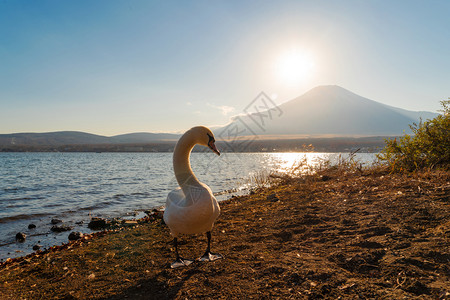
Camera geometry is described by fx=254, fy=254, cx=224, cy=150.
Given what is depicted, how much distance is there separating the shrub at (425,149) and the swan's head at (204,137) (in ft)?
25.0

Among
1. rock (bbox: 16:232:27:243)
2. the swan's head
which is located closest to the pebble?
rock (bbox: 16:232:27:243)

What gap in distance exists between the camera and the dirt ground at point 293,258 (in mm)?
3201

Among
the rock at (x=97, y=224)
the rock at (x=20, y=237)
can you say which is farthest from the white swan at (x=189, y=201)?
the rock at (x=20, y=237)

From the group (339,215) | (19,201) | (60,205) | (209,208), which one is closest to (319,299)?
(209,208)

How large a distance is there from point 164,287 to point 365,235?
3.55m

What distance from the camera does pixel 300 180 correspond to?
12.3 metres

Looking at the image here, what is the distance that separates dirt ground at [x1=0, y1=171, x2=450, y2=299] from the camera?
320 centimetres

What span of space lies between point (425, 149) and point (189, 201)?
9257 millimetres

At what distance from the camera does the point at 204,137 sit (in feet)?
16.2

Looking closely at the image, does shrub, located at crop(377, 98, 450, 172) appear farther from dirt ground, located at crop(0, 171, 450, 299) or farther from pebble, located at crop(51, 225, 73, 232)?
pebble, located at crop(51, 225, 73, 232)

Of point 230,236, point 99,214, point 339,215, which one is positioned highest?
point 339,215

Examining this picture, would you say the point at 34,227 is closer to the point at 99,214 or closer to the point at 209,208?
the point at 99,214

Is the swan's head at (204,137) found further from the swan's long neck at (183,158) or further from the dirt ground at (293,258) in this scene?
the dirt ground at (293,258)

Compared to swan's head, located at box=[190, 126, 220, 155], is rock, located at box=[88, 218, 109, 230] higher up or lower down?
lower down
